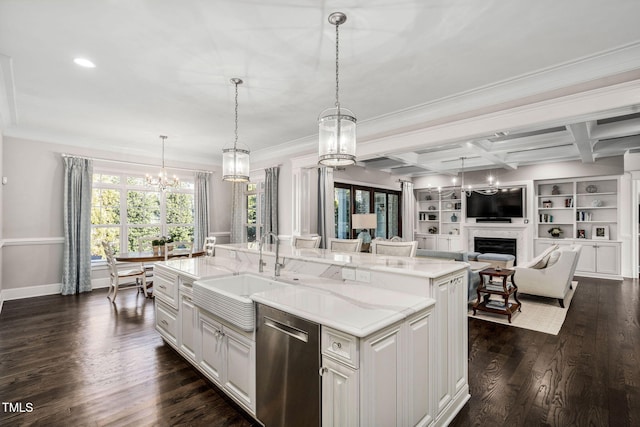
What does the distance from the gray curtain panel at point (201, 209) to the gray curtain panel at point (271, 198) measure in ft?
5.32

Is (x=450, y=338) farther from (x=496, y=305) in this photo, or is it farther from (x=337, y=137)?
(x=496, y=305)

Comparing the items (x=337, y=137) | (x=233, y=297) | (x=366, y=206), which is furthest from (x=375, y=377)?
(x=366, y=206)

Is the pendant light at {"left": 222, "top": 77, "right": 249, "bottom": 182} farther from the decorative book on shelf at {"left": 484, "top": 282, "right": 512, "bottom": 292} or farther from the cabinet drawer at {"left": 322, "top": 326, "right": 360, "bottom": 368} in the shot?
the decorative book on shelf at {"left": 484, "top": 282, "right": 512, "bottom": 292}

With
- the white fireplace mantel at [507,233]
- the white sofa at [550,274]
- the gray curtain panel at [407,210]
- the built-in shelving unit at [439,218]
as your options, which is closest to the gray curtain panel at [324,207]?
the white sofa at [550,274]

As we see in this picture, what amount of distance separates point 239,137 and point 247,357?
14.3 ft

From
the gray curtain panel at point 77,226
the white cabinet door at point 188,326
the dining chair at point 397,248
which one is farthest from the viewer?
the gray curtain panel at point 77,226

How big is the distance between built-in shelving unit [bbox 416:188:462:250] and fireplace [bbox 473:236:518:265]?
0.72 metres

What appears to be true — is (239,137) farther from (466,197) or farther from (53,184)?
(466,197)

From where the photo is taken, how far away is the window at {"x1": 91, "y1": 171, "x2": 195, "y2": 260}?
598cm

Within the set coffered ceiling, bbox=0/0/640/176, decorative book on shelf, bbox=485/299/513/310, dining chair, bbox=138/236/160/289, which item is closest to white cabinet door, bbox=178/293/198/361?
coffered ceiling, bbox=0/0/640/176

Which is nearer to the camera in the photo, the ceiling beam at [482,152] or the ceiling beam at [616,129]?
the ceiling beam at [616,129]

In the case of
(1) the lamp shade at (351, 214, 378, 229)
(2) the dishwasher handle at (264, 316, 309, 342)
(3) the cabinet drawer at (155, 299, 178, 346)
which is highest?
(1) the lamp shade at (351, 214, 378, 229)

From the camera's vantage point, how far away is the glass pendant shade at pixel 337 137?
90.3 inches

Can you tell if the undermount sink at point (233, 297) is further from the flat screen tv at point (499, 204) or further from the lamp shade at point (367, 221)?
the flat screen tv at point (499, 204)
